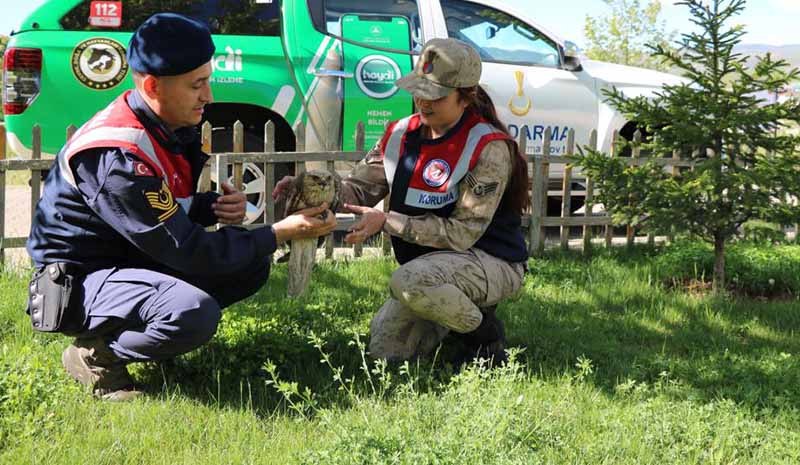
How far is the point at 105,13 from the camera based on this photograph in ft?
21.6

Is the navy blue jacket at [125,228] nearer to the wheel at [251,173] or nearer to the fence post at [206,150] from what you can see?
the fence post at [206,150]

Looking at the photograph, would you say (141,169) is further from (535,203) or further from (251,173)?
(535,203)

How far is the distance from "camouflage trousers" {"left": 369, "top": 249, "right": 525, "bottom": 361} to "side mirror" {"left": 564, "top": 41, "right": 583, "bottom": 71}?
400 centimetres

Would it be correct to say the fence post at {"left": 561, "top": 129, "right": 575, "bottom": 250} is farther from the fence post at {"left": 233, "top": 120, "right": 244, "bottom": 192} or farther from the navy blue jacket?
the navy blue jacket

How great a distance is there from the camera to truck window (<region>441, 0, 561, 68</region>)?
753 centimetres

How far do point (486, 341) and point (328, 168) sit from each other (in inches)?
108

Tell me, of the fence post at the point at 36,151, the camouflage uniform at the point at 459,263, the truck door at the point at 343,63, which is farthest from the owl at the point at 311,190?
the truck door at the point at 343,63

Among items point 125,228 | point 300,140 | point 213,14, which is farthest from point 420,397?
point 213,14

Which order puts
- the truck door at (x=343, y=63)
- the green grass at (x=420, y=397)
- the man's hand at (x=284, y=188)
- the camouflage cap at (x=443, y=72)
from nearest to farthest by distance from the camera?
1. the green grass at (x=420, y=397)
2. the man's hand at (x=284, y=188)
3. the camouflage cap at (x=443, y=72)
4. the truck door at (x=343, y=63)

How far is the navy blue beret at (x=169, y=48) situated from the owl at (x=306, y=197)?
0.62 meters

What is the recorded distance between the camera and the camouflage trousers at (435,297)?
3863mm

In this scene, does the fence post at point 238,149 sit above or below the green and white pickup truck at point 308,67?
below

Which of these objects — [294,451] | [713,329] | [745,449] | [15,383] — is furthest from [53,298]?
[713,329]

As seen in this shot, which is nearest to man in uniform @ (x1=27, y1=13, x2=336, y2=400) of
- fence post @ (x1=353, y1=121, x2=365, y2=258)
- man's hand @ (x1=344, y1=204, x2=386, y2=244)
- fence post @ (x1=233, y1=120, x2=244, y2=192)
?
man's hand @ (x1=344, y1=204, x2=386, y2=244)
